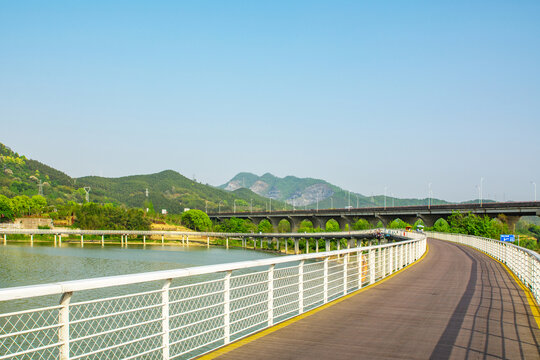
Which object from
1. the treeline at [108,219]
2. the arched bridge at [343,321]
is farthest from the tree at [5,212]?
the arched bridge at [343,321]

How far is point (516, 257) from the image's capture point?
23922mm

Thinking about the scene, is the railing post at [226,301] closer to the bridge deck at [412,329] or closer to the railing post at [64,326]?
the bridge deck at [412,329]

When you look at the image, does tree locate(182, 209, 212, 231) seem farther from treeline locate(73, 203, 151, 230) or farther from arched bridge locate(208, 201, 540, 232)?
arched bridge locate(208, 201, 540, 232)

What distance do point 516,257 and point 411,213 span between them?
9473 cm

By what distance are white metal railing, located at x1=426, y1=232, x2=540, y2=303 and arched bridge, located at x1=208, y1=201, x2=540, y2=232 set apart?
3411 centimetres

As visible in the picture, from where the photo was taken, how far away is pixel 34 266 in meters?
68.5

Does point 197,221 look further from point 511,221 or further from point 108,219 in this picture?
point 511,221

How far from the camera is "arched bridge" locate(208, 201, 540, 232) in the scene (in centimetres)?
9719

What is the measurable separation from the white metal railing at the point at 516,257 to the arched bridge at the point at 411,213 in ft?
112

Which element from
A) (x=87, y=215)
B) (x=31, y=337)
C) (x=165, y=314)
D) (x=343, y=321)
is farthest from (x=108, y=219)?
(x=165, y=314)

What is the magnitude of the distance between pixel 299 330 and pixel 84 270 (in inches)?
2391

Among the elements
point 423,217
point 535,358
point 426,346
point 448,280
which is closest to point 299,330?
point 426,346

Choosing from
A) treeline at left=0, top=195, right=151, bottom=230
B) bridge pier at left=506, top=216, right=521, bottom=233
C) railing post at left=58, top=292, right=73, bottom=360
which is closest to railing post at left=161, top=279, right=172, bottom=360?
railing post at left=58, top=292, right=73, bottom=360

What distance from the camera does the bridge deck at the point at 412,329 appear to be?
346 inches
